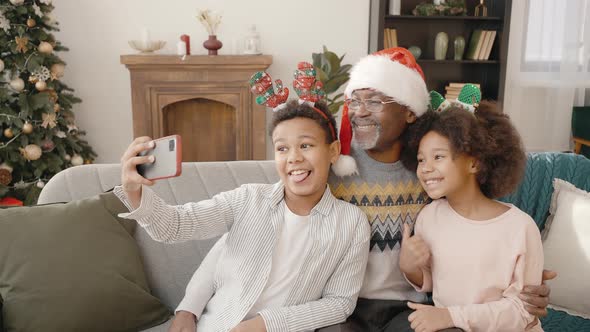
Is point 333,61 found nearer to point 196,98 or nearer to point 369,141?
point 196,98

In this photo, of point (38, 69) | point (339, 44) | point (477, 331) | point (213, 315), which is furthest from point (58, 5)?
point (477, 331)

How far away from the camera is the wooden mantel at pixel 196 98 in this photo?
3965 millimetres

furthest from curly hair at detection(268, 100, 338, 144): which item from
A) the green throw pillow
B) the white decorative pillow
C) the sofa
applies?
the white decorative pillow

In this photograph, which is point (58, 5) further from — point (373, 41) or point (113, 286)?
point (113, 286)

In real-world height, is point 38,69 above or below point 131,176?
above

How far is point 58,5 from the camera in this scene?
411 centimetres

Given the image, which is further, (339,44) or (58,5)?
(339,44)

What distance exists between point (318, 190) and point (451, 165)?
371 mm

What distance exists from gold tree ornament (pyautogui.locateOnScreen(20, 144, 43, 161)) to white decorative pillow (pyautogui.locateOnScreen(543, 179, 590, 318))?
3.14 meters

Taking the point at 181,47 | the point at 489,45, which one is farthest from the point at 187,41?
the point at 489,45

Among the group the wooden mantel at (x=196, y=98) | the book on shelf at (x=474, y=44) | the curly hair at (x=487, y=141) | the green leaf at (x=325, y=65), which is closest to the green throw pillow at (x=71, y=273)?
the curly hair at (x=487, y=141)

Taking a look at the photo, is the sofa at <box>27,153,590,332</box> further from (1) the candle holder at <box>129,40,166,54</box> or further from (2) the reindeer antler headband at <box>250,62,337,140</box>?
(1) the candle holder at <box>129,40,166,54</box>

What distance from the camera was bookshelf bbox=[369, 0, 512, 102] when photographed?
4.35 meters

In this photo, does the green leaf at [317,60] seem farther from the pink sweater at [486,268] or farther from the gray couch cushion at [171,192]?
the pink sweater at [486,268]
